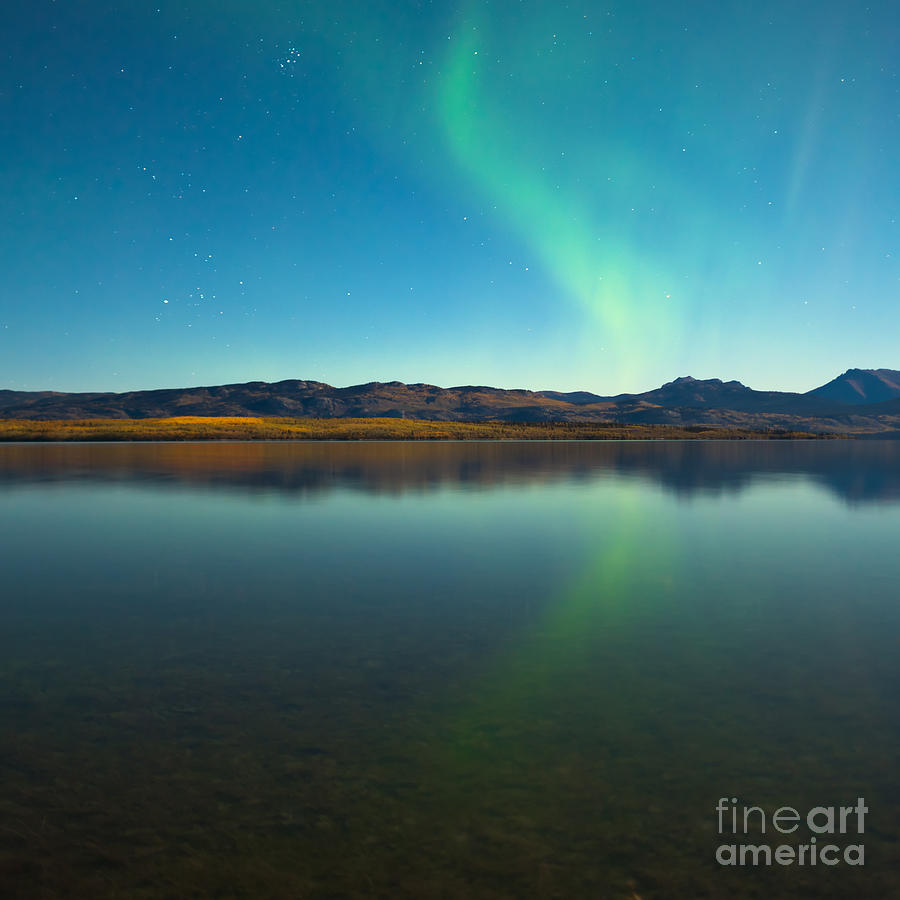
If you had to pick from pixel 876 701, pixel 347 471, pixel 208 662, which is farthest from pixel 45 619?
pixel 347 471

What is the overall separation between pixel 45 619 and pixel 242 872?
28.7 feet

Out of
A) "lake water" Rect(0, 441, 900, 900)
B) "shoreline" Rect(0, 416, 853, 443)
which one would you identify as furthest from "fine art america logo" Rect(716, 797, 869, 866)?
"shoreline" Rect(0, 416, 853, 443)

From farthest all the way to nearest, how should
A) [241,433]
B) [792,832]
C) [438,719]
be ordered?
[241,433] → [438,719] → [792,832]

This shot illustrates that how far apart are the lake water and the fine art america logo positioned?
0.17 ft

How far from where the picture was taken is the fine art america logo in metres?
5.22

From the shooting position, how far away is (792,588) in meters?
14.2

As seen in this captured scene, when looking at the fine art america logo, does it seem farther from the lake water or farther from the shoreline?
the shoreline

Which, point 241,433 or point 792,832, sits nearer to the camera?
point 792,832

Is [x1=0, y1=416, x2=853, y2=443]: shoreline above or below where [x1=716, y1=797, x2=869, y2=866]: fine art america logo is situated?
above

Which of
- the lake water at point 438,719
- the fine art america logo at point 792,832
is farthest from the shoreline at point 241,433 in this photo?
the fine art america logo at point 792,832

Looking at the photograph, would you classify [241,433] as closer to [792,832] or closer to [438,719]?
[438,719]

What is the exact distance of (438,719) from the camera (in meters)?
7.41

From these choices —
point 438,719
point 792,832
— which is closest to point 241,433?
point 438,719

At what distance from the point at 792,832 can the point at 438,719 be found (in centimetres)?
358
